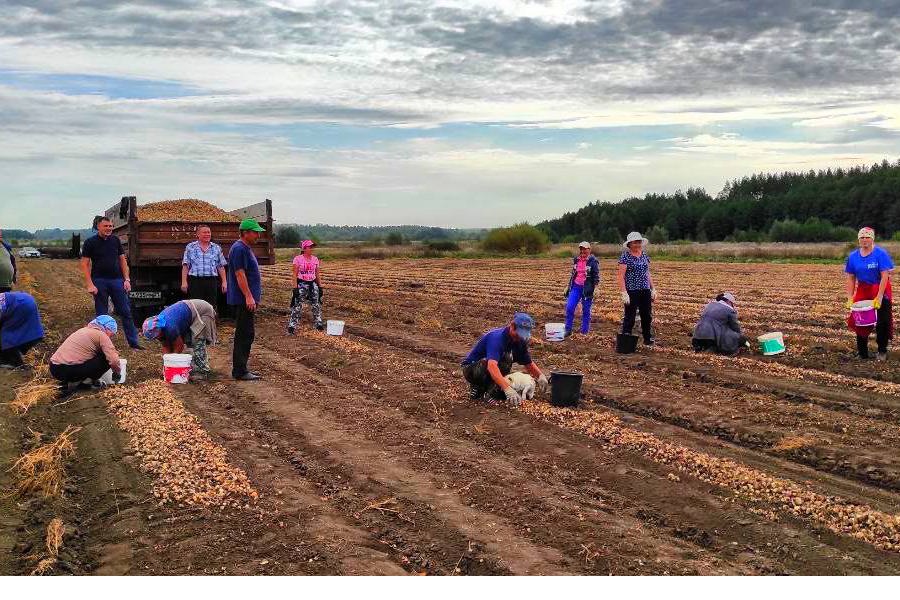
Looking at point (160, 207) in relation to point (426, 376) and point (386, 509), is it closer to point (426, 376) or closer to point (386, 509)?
point (426, 376)

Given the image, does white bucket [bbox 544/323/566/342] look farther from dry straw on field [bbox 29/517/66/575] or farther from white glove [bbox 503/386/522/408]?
dry straw on field [bbox 29/517/66/575]

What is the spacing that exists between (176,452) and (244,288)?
329cm

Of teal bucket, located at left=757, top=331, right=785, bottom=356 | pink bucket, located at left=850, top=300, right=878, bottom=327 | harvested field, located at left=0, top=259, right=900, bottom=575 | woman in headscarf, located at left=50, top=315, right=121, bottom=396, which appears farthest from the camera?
teal bucket, located at left=757, top=331, right=785, bottom=356

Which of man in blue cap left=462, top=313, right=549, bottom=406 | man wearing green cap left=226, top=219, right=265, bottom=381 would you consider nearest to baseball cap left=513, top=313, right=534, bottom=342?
man in blue cap left=462, top=313, right=549, bottom=406

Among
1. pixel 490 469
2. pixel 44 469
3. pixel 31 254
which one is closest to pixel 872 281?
pixel 490 469

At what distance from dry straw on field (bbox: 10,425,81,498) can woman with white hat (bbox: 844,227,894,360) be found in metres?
9.84

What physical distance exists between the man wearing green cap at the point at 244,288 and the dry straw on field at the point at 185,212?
256 inches

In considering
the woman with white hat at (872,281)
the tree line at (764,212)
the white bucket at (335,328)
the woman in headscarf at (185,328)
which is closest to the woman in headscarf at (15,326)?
the woman in headscarf at (185,328)

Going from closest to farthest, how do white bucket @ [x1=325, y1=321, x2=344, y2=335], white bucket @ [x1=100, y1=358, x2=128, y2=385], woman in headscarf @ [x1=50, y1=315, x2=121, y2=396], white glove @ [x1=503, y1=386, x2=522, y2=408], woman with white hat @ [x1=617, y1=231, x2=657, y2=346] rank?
1. white glove @ [x1=503, y1=386, x2=522, y2=408]
2. woman in headscarf @ [x1=50, y1=315, x2=121, y2=396]
3. white bucket @ [x1=100, y1=358, x2=128, y2=385]
4. woman with white hat @ [x1=617, y1=231, x2=657, y2=346]
5. white bucket @ [x1=325, y1=321, x2=344, y2=335]

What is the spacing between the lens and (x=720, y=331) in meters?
12.9

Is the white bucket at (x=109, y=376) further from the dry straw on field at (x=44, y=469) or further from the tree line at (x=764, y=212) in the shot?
the tree line at (x=764, y=212)

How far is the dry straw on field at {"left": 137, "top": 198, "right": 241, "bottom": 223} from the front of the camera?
17062 millimetres

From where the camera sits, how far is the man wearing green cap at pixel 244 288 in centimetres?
1042

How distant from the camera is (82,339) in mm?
9984
